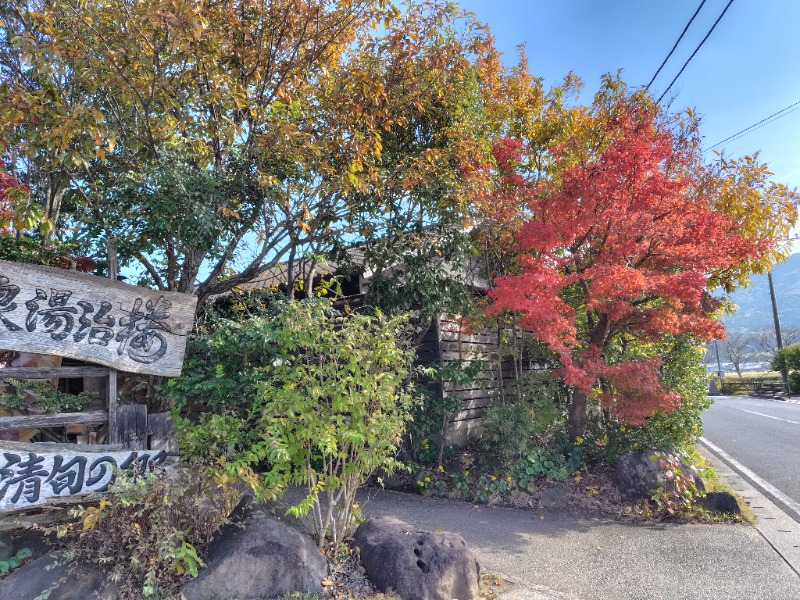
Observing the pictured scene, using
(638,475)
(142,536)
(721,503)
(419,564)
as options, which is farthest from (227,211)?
(721,503)

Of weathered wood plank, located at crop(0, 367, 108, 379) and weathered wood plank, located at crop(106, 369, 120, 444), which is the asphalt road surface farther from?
weathered wood plank, located at crop(0, 367, 108, 379)

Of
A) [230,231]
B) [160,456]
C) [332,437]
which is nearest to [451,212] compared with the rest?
[230,231]

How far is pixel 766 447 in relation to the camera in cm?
1224

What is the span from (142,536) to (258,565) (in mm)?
915

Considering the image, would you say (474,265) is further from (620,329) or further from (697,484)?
(697,484)

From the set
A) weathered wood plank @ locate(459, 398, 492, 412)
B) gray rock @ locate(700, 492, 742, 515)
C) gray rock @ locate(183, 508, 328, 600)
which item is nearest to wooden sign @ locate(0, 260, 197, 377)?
gray rock @ locate(183, 508, 328, 600)

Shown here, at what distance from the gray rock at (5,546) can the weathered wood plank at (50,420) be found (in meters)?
0.94

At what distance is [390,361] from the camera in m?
4.75

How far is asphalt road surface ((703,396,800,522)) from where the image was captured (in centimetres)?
833

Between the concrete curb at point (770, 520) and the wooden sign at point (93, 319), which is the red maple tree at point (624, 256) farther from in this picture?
the wooden sign at point (93, 319)

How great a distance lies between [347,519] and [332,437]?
3.68 ft

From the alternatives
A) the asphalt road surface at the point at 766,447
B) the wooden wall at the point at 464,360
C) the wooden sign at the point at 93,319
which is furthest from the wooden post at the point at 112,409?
the asphalt road surface at the point at 766,447

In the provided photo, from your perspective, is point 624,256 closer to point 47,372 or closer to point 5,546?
point 47,372

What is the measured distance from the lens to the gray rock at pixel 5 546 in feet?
14.0
